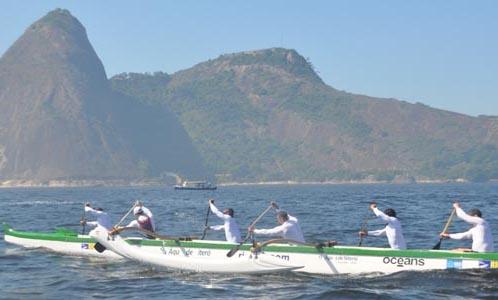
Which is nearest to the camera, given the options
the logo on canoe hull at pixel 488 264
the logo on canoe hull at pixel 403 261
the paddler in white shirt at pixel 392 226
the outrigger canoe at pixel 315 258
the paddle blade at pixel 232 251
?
the logo on canoe hull at pixel 488 264

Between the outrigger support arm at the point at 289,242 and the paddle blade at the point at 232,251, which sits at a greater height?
the outrigger support arm at the point at 289,242

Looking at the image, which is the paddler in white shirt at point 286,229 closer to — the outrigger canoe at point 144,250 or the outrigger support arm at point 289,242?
the outrigger support arm at point 289,242

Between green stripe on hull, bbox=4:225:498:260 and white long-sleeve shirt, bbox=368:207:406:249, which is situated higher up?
white long-sleeve shirt, bbox=368:207:406:249

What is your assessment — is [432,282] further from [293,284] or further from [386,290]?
[293,284]

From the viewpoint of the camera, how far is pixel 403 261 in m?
21.3

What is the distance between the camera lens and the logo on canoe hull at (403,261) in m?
21.1

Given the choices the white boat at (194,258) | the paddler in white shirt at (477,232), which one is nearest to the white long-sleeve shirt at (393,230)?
the paddler in white shirt at (477,232)

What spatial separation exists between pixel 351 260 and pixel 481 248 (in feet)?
12.1

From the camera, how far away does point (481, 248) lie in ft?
68.2

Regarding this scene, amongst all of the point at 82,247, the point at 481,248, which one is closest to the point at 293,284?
the point at 481,248

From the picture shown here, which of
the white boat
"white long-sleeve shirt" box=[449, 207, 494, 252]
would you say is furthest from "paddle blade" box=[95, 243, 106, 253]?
"white long-sleeve shirt" box=[449, 207, 494, 252]

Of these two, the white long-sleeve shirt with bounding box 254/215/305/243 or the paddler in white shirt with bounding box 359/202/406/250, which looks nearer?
the paddler in white shirt with bounding box 359/202/406/250

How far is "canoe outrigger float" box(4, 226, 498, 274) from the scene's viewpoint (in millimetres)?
21000

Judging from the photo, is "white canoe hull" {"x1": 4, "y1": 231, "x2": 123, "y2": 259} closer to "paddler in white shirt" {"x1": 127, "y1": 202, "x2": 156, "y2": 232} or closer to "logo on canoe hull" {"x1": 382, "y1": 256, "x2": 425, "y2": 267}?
"paddler in white shirt" {"x1": 127, "y1": 202, "x2": 156, "y2": 232}
